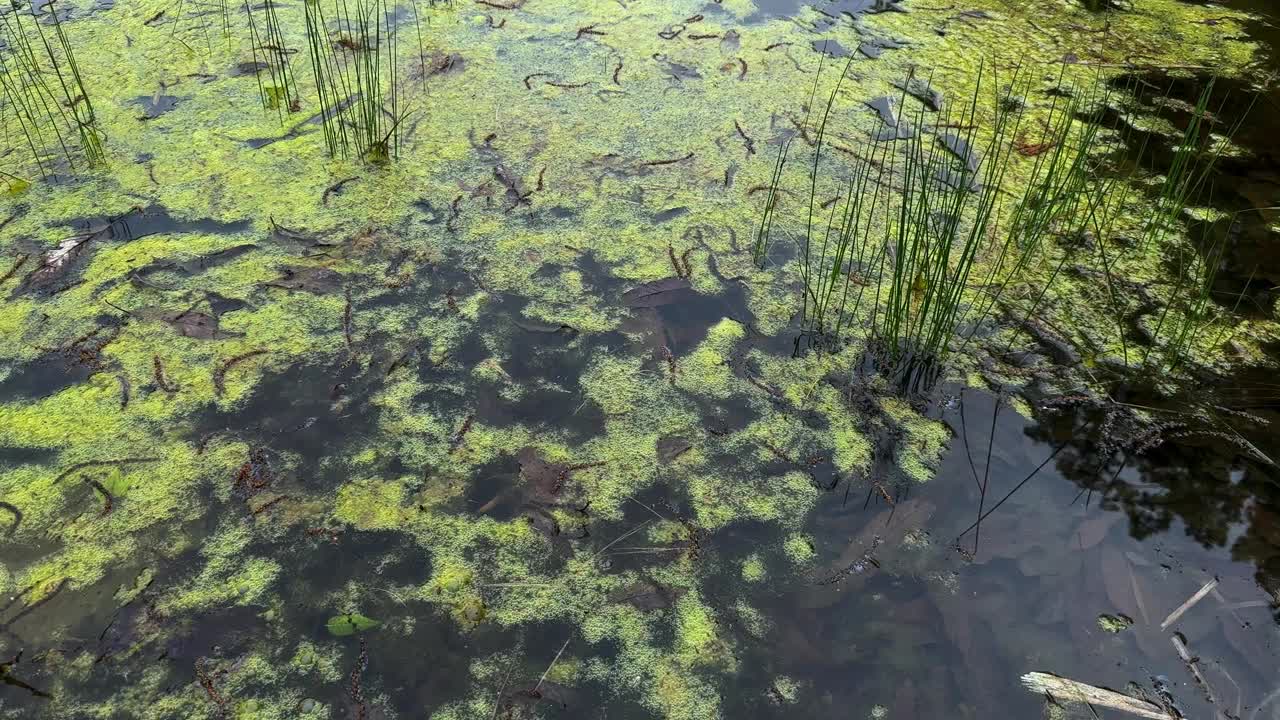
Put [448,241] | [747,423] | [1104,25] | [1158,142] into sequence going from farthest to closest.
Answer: [1104,25] < [1158,142] < [448,241] < [747,423]

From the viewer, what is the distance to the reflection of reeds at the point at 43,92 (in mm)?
2479

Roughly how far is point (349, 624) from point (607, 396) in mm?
709

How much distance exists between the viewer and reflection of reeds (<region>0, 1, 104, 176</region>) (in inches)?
97.6

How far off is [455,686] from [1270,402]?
1.82 metres

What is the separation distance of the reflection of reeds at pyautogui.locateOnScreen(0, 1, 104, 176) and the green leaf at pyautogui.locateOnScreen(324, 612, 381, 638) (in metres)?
1.75

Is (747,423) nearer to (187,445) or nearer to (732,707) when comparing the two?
(732,707)


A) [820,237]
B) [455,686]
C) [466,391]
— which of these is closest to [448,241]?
[466,391]

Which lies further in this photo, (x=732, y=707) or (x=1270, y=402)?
(x=1270, y=402)

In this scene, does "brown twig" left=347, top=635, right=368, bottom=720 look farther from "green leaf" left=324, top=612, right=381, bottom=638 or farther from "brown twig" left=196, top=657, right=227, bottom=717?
"brown twig" left=196, top=657, right=227, bottom=717

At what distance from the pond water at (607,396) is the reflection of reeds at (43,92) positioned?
1.1 inches

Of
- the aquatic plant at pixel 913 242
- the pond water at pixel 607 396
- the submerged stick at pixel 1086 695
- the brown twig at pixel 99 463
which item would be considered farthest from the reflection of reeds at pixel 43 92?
the submerged stick at pixel 1086 695

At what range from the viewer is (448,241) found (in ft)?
7.47

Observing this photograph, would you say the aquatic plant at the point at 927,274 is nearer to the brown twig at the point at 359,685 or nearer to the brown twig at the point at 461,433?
the brown twig at the point at 461,433

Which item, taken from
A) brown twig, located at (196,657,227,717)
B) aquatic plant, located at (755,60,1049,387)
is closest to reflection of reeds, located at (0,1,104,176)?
brown twig, located at (196,657,227,717)
